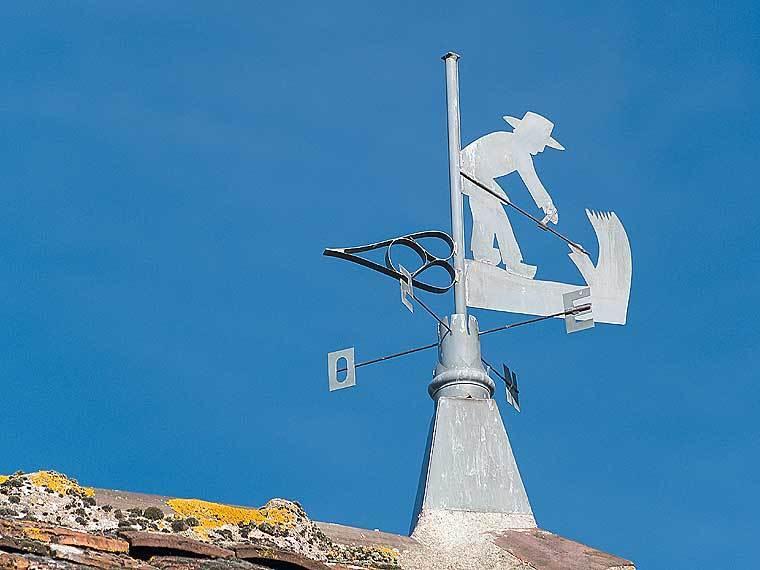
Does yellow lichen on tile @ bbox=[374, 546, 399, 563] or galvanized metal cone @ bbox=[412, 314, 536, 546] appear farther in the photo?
galvanized metal cone @ bbox=[412, 314, 536, 546]

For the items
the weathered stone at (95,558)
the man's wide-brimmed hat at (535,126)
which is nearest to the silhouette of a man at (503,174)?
the man's wide-brimmed hat at (535,126)

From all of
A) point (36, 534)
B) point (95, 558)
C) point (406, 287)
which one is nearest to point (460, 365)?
point (406, 287)

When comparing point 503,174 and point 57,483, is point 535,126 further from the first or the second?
point 57,483

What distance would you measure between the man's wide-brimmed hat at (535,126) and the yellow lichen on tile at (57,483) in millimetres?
8634

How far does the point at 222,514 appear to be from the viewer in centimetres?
1523

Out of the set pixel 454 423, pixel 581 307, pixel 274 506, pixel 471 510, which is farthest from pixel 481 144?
pixel 274 506

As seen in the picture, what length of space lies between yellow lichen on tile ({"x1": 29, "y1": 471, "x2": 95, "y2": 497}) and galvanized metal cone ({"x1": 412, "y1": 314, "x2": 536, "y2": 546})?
3.99 m

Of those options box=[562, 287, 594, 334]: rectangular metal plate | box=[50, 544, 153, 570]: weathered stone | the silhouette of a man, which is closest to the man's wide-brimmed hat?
the silhouette of a man

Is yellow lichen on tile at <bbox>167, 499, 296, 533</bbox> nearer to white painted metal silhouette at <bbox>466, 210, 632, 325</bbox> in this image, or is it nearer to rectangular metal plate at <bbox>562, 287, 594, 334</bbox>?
white painted metal silhouette at <bbox>466, 210, 632, 325</bbox>

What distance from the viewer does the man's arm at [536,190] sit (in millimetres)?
20562

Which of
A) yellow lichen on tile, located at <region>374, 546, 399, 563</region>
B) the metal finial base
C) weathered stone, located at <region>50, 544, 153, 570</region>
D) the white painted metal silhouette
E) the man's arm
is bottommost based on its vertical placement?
weathered stone, located at <region>50, 544, 153, 570</region>

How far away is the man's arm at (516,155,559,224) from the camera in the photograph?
20.6 metres

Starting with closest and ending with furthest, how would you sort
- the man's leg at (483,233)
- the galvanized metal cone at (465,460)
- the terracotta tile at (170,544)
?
the terracotta tile at (170,544) → the galvanized metal cone at (465,460) → the man's leg at (483,233)

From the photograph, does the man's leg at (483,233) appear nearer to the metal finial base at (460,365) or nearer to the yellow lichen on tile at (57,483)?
the metal finial base at (460,365)
